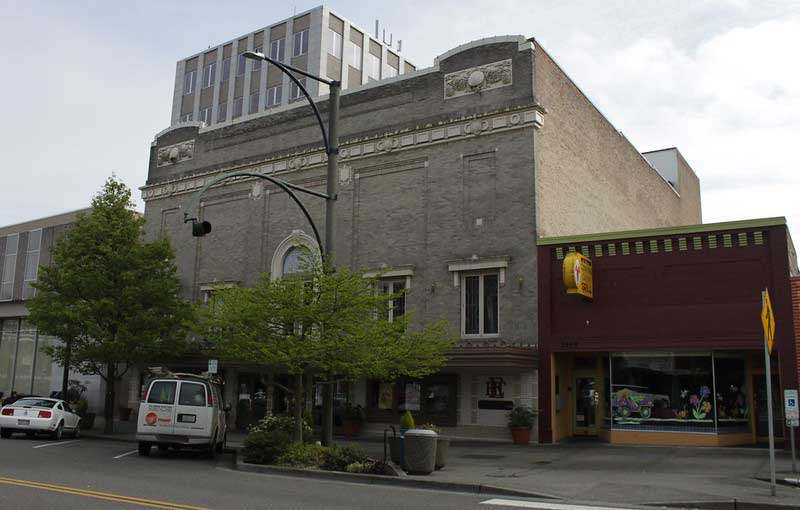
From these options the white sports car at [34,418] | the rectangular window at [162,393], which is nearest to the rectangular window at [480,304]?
the rectangular window at [162,393]

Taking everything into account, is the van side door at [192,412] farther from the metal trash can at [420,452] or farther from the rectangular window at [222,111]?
the rectangular window at [222,111]

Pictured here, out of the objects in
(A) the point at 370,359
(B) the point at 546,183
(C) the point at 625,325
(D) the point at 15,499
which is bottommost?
(D) the point at 15,499

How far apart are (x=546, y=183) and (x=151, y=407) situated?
46.8ft

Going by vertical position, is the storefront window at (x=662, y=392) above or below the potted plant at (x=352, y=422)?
above

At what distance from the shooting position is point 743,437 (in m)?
21.7

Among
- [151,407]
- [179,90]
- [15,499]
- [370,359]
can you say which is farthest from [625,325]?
[179,90]

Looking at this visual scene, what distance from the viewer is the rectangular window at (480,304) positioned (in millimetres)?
24531

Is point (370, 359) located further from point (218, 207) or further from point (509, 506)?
point (218, 207)

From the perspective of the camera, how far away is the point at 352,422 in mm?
25891

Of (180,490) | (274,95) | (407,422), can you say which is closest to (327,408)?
(407,422)

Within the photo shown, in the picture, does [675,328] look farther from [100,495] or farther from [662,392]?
[100,495]

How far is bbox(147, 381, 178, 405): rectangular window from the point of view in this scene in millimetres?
18797

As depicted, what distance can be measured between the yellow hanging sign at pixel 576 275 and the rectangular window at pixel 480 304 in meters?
2.93

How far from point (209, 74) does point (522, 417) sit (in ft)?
178
